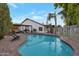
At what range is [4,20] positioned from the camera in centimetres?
420

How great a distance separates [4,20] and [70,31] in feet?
3.66

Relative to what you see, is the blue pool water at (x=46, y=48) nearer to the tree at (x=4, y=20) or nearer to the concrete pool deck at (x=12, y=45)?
the concrete pool deck at (x=12, y=45)

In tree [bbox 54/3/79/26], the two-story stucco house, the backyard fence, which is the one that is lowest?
the backyard fence

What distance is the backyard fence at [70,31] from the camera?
4172 mm

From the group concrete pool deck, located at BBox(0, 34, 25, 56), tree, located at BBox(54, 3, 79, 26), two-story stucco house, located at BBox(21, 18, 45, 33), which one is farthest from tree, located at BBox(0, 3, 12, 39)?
tree, located at BBox(54, 3, 79, 26)

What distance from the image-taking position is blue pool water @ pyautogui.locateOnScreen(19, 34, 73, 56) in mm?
4141

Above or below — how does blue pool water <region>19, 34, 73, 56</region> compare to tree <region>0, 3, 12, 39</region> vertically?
below

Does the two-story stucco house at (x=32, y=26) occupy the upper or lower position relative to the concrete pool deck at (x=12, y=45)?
upper

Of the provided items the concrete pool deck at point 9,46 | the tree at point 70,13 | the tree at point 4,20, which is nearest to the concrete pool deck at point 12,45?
the concrete pool deck at point 9,46

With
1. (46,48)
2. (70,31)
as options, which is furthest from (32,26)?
(70,31)

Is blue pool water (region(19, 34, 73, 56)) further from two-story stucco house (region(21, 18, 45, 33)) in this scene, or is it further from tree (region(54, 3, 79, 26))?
tree (region(54, 3, 79, 26))

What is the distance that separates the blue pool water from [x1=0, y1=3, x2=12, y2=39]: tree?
0.38 metres

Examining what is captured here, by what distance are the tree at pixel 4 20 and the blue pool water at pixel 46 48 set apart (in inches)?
14.8

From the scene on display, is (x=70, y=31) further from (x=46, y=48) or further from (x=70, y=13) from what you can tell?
(x=46, y=48)
